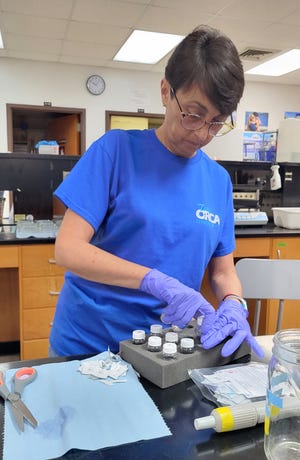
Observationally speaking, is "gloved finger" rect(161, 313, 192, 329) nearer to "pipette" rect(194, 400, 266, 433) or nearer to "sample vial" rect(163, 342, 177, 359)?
"sample vial" rect(163, 342, 177, 359)

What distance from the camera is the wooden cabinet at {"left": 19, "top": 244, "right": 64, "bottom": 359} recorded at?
7.43 feet

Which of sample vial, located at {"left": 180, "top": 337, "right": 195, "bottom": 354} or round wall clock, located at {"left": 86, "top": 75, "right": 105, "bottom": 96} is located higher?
round wall clock, located at {"left": 86, "top": 75, "right": 105, "bottom": 96}

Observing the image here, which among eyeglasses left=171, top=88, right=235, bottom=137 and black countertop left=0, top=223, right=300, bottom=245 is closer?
eyeglasses left=171, top=88, right=235, bottom=137

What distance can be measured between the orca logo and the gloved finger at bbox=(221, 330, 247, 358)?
0.28 m

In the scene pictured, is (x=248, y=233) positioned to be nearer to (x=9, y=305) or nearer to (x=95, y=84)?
(x=9, y=305)

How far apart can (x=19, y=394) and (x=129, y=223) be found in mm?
408

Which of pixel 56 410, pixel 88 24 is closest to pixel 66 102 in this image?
pixel 88 24

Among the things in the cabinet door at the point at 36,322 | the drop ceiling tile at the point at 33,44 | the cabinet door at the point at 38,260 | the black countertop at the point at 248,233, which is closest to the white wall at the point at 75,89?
the drop ceiling tile at the point at 33,44

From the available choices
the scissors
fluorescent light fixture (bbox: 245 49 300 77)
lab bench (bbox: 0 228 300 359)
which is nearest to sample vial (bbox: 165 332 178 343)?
the scissors

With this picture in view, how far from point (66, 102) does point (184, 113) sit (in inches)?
186

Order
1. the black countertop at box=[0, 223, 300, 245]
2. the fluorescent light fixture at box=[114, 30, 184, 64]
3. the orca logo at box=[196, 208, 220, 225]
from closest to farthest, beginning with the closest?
the orca logo at box=[196, 208, 220, 225], the black countertop at box=[0, 223, 300, 245], the fluorescent light fixture at box=[114, 30, 184, 64]

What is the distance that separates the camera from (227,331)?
793mm

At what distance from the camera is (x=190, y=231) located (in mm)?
917

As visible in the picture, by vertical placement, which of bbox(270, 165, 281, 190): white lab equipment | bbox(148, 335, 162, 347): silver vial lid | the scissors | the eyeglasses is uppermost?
the eyeglasses
